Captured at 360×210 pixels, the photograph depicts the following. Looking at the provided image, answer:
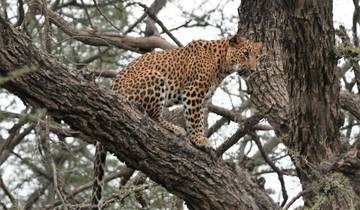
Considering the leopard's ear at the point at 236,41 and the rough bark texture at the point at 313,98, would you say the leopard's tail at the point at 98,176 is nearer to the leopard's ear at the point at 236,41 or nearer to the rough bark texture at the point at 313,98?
the rough bark texture at the point at 313,98

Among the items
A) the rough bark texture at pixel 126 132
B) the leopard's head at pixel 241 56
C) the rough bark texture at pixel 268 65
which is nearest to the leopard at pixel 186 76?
the leopard's head at pixel 241 56

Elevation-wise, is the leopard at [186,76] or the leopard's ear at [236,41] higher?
the leopard's ear at [236,41]

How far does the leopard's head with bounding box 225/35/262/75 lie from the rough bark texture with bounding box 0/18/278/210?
5.53 feet

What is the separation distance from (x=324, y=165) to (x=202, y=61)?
244 centimetres

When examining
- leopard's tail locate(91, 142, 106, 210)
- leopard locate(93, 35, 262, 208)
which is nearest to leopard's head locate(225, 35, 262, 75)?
leopard locate(93, 35, 262, 208)

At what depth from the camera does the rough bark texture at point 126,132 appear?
573 centimetres

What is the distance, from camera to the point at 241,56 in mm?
8906

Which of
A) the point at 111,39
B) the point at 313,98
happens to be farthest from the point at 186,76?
the point at 111,39

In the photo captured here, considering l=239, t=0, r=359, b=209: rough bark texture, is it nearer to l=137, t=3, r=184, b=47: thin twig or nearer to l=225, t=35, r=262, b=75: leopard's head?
l=225, t=35, r=262, b=75: leopard's head

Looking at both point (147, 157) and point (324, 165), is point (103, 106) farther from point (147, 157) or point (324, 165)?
point (324, 165)

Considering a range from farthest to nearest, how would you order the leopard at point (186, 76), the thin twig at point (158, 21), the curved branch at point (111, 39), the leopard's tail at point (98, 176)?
the thin twig at point (158, 21), the curved branch at point (111, 39), the leopard at point (186, 76), the leopard's tail at point (98, 176)

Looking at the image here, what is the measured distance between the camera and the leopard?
8016 millimetres

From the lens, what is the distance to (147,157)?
6.51 meters

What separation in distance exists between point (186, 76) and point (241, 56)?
65 centimetres
